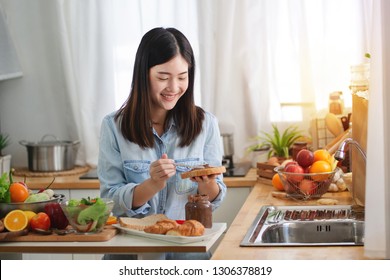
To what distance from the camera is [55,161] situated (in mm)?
3176

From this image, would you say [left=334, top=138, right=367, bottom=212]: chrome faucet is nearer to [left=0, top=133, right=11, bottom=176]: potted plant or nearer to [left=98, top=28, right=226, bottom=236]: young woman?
[left=98, top=28, right=226, bottom=236]: young woman

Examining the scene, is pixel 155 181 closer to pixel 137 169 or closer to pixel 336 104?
pixel 137 169

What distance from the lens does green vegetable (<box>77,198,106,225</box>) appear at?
1.88 meters

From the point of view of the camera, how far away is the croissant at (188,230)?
1845mm

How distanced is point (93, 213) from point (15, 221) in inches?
7.5

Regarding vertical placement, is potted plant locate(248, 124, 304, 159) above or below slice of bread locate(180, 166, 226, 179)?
below

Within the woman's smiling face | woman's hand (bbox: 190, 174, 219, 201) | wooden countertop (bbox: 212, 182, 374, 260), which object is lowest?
wooden countertop (bbox: 212, 182, 374, 260)

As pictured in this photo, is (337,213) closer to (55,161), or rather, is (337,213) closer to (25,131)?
(55,161)

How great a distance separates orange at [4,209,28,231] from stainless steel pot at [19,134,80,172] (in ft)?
4.05

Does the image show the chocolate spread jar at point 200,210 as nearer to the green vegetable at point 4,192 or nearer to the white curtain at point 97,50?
the green vegetable at point 4,192

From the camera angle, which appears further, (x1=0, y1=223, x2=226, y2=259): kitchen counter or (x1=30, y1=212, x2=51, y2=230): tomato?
(x1=30, y1=212, x2=51, y2=230): tomato

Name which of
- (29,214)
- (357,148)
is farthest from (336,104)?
(29,214)

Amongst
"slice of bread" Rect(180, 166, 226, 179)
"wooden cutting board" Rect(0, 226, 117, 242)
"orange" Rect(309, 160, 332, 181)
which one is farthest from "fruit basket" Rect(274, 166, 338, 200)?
"wooden cutting board" Rect(0, 226, 117, 242)

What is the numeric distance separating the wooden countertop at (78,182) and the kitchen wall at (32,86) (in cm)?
34
